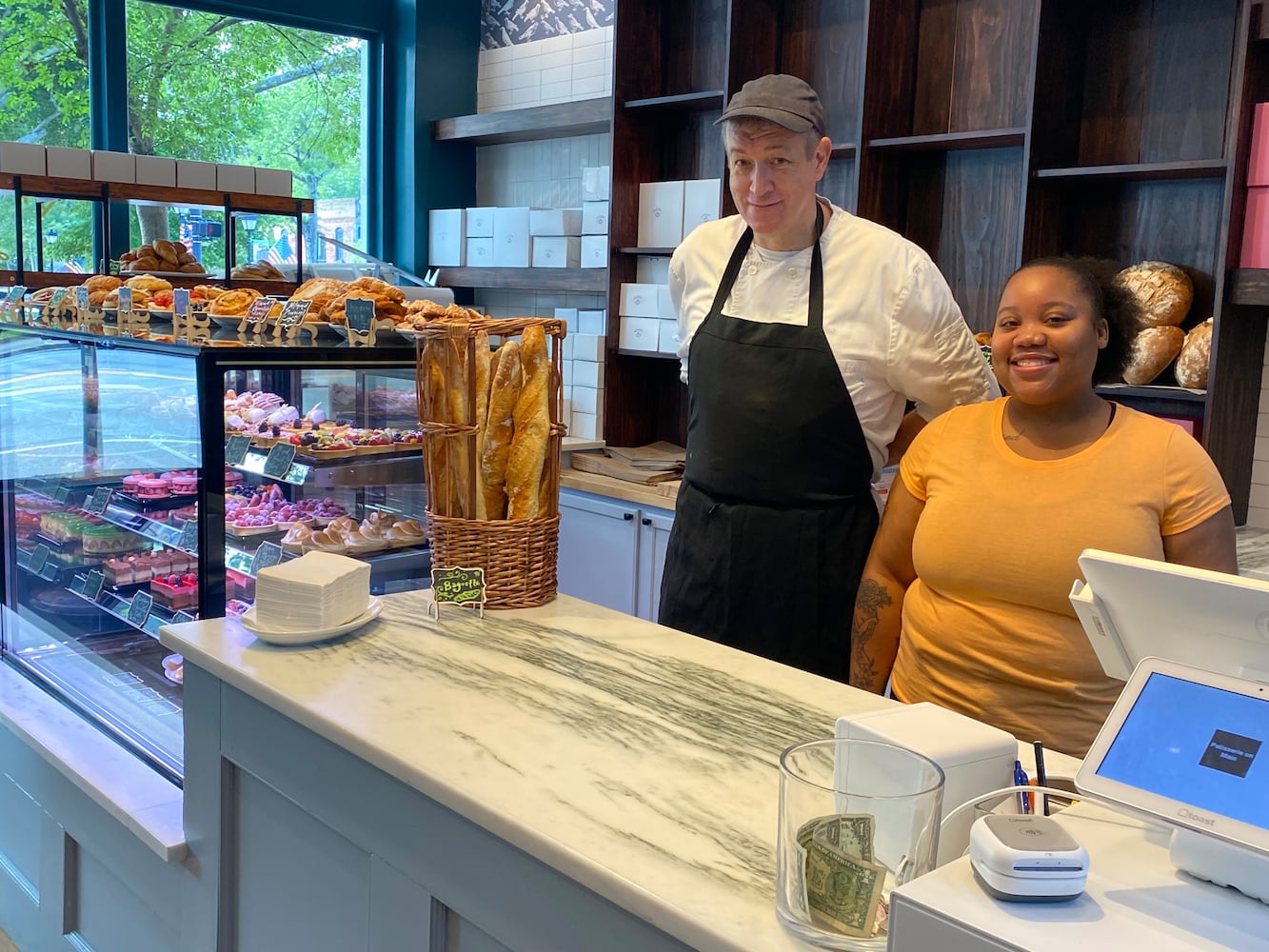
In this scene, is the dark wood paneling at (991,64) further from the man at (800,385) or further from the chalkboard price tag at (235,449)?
the chalkboard price tag at (235,449)

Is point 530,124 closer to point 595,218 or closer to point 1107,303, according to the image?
point 595,218

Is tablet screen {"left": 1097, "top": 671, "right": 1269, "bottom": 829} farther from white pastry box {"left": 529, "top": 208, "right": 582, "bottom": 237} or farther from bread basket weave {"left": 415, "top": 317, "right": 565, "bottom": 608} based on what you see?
white pastry box {"left": 529, "top": 208, "right": 582, "bottom": 237}

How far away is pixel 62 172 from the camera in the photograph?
3604 millimetres

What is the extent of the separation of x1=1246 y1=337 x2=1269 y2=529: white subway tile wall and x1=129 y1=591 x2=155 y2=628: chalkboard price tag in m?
2.75

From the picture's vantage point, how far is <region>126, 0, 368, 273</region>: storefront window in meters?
4.90

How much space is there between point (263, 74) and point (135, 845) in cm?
412

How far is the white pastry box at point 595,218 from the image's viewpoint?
14.4ft

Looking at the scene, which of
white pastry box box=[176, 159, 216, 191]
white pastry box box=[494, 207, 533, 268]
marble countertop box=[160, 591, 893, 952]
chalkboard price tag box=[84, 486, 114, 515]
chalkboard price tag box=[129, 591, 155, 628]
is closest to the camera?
marble countertop box=[160, 591, 893, 952]

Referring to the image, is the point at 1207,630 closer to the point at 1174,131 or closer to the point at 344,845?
the point at 344,845

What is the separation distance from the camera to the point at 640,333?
430 centimetres

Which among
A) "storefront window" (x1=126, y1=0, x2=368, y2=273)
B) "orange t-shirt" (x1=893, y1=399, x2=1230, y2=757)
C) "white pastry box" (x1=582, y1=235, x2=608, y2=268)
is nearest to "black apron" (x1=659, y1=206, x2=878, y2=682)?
"orange t-shirt" (x1=893, y1=399, x2=1230, y2=757)

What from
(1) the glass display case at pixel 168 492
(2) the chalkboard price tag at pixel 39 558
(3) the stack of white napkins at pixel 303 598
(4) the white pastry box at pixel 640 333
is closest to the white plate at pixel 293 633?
(3) the stack of white napkins at pixel 303 598

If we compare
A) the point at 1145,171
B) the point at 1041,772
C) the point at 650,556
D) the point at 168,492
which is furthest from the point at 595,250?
the point at 1041,772

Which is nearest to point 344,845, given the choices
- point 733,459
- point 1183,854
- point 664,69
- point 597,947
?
point 597,947
